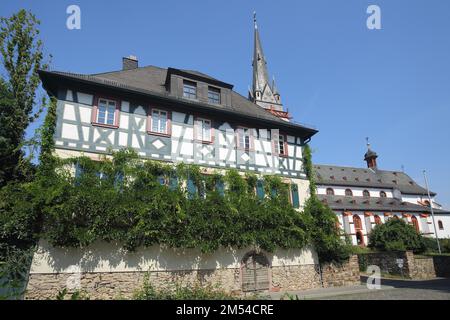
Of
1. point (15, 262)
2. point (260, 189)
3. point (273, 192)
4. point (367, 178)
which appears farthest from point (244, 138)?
point (367, 178)

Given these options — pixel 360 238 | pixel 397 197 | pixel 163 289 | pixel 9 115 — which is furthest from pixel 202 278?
pixel 397 197

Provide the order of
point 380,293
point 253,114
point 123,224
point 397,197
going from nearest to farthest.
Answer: point 123,224
point 380,293
point 253,114
point 397,197

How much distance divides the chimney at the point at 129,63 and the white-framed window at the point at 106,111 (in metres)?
5.57

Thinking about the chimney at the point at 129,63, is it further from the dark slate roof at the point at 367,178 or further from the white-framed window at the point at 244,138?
the dark slate roof at the point at 367,178

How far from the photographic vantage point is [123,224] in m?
11.1

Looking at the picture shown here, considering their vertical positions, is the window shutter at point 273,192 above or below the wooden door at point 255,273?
above

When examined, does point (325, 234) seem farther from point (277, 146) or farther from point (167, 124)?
point (167, 124)

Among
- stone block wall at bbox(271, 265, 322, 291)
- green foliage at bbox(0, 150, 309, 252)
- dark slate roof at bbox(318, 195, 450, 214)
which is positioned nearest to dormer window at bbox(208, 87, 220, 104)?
green foliage at bbox(0, 150, 309, 252)

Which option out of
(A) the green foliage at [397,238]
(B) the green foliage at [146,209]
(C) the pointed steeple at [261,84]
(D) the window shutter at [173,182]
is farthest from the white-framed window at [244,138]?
(C) the pointed steeple at [261,84]

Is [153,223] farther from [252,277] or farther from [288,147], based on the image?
[288,147]

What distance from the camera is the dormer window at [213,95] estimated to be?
627 inches

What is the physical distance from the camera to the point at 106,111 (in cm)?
1274

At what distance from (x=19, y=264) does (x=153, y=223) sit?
4.40 metres

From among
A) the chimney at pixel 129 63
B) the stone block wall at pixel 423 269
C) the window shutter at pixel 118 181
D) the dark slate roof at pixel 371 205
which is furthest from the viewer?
the dark slate roof at pixel 371 205
